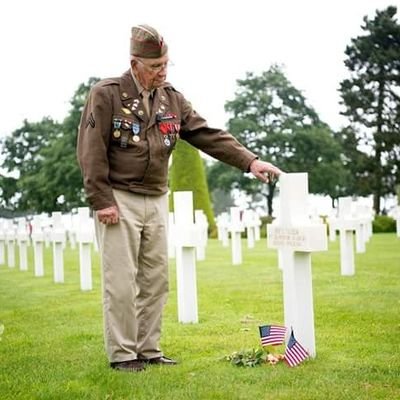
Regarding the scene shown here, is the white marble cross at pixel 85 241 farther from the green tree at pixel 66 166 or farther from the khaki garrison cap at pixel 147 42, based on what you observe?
the green tree at pixel 66 166

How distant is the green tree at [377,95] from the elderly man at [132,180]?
40167 millimetres

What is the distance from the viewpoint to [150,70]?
4.78 meters

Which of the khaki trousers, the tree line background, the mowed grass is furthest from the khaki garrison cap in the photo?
the tree line background

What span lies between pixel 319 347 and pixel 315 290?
3.62m

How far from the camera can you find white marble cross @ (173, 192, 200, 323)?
21.7ft

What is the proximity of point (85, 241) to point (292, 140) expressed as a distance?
4297 centimetres

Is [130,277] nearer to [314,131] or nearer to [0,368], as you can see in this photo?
[0,368]

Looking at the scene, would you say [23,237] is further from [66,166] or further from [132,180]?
[66,166]

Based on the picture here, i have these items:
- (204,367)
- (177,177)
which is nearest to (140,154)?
(204,367)

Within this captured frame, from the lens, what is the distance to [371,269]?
1134cm

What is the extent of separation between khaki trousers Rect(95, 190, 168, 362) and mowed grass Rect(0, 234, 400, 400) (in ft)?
0.81

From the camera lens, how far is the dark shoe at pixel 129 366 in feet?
15.5


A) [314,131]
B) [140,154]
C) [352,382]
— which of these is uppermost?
[314,131]

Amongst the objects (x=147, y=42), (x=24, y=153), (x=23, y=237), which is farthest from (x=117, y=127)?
(x=24, y=153)
